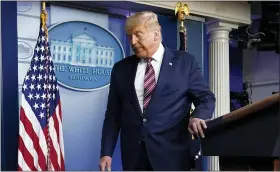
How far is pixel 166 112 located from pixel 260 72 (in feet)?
18.6

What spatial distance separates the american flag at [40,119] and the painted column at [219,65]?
77.2 inches

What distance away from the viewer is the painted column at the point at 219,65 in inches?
169

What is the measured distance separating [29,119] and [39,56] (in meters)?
0.43

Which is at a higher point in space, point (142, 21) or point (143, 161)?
point (142, 21)

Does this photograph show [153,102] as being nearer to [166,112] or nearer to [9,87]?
[166,112]

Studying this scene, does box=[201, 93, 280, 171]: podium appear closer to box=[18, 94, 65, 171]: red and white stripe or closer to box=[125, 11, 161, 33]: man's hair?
box=[125, 11, 161, 33]: man's hair

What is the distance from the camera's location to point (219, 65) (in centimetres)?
430

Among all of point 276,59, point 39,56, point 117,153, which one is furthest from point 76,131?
point 276,59

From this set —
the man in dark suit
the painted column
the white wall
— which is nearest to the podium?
the man in dark suit

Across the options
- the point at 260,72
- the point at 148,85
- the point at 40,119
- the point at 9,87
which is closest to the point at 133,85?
the point at 148,85

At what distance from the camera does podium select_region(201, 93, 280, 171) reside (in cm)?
94

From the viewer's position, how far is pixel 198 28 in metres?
4.30

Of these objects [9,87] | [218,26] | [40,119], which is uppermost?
[218,26]

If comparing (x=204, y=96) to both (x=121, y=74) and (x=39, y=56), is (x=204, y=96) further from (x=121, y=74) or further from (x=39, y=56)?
(x=39, y=56)
